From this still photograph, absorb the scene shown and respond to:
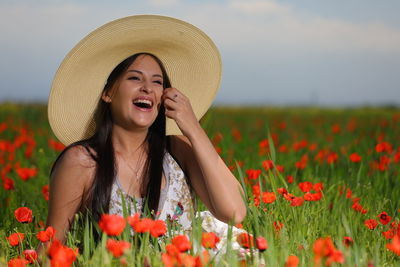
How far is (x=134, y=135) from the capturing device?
111 inches

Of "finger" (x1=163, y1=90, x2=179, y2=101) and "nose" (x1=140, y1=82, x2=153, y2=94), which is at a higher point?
"nose" (x1=140, y1=82, x2=153, y2=94)

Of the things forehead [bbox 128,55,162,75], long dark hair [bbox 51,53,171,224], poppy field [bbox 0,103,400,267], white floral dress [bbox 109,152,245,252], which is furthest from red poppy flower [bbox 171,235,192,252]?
forehead [bbox 128,55,162,75]

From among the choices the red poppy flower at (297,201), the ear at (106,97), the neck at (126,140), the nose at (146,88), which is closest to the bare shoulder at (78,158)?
the neck at (126,140)

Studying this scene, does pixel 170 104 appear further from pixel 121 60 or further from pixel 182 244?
pixel 182 244

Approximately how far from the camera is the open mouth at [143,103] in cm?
268

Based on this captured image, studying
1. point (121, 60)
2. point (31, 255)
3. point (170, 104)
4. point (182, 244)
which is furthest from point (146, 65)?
point (182, 244)

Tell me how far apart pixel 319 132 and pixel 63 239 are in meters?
6.68

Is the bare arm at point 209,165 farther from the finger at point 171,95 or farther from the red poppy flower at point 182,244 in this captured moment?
the red poppy flower at point 182,244

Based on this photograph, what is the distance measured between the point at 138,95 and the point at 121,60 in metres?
0.26

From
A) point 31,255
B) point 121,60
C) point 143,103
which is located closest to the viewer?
point 31,255

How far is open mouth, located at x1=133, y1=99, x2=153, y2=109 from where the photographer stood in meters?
2.68

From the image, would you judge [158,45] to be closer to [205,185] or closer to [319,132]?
[205,185]

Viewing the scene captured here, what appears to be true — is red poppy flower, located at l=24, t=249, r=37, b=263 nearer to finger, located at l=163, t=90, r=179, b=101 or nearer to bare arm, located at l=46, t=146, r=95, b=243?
bare arm, located at l=46, t=146, r=95, b=243

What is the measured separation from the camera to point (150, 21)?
274cm
